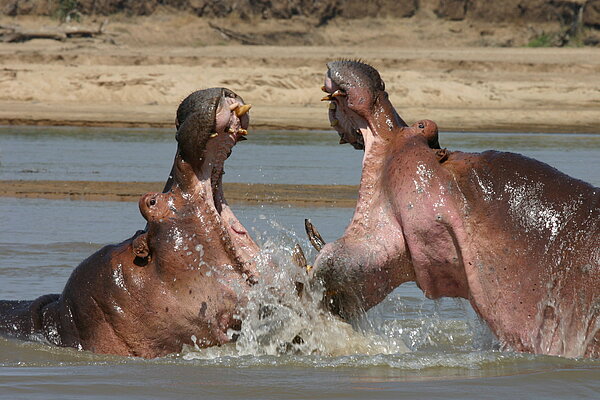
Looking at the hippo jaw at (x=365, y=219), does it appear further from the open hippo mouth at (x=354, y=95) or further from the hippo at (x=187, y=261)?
the hippo at (x=187, y=261)

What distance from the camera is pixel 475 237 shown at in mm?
4289

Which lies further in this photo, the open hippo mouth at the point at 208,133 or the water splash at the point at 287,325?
the water splash at the point at 287,325

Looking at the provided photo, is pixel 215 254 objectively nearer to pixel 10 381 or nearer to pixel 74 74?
pixel 10 381

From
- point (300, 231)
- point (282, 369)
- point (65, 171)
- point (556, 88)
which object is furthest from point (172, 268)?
point (556, 88)

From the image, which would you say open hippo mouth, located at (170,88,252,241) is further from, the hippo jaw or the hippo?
the hippo jaw

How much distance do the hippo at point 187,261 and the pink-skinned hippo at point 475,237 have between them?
405 mm

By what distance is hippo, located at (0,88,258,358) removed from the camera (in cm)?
457

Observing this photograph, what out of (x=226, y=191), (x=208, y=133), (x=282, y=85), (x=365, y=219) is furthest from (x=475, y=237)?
(x=282, y=85)

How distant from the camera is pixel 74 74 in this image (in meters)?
24.4

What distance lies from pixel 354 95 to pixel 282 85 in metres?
19.7

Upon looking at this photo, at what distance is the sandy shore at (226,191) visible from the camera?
11695 millimetres

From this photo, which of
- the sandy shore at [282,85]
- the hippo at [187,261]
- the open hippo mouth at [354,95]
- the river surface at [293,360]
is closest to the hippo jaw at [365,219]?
the open hippo mouth at [354,95]

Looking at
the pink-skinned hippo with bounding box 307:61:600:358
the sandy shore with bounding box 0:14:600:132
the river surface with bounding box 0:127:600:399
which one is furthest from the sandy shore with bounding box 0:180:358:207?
the sandy shore with bounding box 0:14:600:132

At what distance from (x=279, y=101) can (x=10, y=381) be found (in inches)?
759
